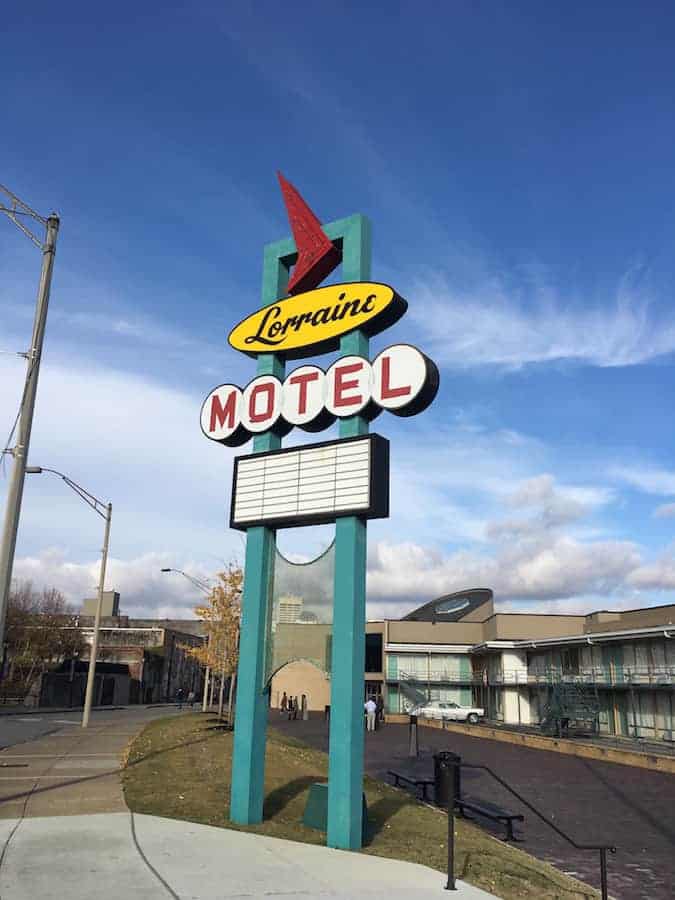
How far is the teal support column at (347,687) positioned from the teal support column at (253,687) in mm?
1675

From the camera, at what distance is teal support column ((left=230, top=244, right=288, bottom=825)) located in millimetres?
12594

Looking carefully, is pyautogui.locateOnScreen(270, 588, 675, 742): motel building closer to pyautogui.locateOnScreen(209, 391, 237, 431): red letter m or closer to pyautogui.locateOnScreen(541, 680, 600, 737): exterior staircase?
pyautogui.locateOnScreen(541, 680, 600, 737): exterior staircase

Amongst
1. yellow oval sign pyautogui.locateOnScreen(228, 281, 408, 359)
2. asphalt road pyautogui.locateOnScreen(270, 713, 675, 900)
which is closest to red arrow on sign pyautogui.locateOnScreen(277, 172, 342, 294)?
yellow oval sign pyautogui.locateOnScreen(228, 281, 408, 359)

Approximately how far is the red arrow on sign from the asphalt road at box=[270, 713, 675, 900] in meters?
11.1

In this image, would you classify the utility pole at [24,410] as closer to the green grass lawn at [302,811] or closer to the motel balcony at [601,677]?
the green grass lawn at [302,811]

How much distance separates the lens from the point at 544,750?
33.8m

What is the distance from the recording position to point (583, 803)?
18.4 meters

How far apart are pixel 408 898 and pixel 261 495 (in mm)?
7117

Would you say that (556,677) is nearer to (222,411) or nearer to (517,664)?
(517,664)

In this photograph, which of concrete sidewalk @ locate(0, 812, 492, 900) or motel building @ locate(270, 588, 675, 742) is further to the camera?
motel building @ locate(270, 588, 675, 742)

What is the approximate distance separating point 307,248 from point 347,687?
8132 millimetres

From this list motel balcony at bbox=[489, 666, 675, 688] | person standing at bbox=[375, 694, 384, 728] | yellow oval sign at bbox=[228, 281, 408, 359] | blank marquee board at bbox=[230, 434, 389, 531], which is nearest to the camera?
blank marquee board at bbox=[230, 434, 389, 531]

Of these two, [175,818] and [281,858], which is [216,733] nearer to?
[175,818]

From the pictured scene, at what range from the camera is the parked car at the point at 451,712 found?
53.3 metres
